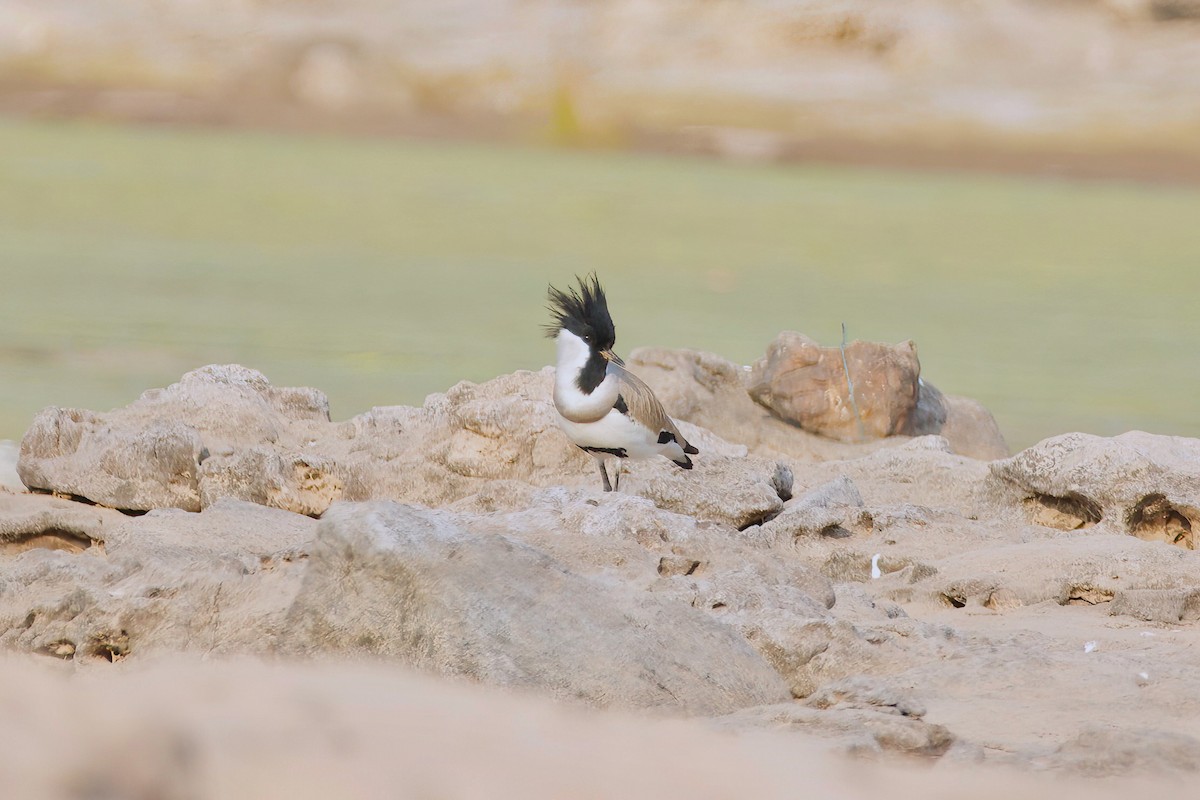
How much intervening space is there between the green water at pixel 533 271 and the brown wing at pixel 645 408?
1.90 meters

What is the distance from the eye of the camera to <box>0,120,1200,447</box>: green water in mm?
6664

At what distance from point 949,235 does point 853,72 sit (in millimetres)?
9341

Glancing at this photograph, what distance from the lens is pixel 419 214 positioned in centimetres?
1320

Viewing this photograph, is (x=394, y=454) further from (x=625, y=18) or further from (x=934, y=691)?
(x=625, y=18)

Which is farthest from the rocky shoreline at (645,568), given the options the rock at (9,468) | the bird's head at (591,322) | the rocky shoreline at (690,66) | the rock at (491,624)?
the rocky shoreline at (690,66)

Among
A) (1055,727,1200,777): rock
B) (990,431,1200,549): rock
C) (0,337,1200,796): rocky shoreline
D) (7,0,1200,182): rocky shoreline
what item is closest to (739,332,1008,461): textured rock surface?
(0,337,1200,796): rocky shoreline

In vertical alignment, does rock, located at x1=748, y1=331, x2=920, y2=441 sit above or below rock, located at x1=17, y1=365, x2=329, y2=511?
above

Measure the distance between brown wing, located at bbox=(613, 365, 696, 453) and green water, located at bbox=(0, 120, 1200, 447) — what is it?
1.90 m

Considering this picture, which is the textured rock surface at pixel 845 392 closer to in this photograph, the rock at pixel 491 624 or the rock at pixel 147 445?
the rock at pixel 147 445

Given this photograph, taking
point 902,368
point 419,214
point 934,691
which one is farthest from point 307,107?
point 934,691

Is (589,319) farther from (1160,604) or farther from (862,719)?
(862,719)

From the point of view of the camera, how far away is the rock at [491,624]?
7.17 ft

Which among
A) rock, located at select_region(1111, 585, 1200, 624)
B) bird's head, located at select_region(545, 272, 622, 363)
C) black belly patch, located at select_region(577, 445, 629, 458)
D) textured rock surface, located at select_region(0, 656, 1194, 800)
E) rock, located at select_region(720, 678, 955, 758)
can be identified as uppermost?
bird's head, located at select_region(545, 272, 622, 363)

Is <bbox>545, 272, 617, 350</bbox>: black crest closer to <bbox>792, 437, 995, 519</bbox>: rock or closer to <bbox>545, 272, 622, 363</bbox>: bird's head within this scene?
<bbox>545, 272, 622, 363</bbox>: bird's head
